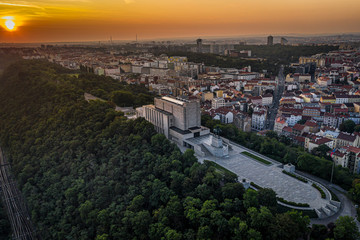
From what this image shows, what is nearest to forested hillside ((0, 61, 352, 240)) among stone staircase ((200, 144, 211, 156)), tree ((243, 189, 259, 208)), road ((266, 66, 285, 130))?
tree ((243, 189, 259, 208))

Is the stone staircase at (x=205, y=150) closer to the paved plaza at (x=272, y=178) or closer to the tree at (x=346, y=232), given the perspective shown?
the paved plaza at (x=272, y=178)

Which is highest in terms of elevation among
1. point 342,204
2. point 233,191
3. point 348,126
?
point 233,191

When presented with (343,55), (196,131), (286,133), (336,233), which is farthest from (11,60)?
(343,55)

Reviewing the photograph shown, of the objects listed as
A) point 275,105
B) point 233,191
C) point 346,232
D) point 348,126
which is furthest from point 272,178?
point 275,105

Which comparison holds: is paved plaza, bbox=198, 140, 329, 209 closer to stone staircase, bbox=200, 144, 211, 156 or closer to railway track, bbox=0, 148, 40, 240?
stone staircase, bbox=200, 144, 211, 156

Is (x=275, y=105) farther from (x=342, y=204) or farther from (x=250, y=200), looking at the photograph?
(x=250, y=200)

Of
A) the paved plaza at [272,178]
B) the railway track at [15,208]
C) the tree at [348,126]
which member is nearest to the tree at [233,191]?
the paved plaza at [272,178]

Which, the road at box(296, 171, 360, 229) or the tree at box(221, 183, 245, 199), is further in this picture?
the tree at box(221, 183, 245, 199)
